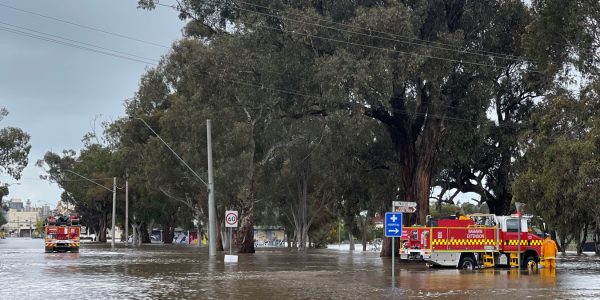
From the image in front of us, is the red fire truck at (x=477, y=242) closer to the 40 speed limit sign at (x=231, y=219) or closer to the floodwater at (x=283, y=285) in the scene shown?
the floodwater at (x=283, y=285)

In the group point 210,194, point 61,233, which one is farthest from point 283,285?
point 61,233

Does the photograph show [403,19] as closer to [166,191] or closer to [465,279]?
[465,279]

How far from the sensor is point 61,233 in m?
54.8

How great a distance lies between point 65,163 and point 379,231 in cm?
6158

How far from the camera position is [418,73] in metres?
33.9

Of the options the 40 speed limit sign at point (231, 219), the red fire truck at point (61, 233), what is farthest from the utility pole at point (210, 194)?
the red fire truck at point (61, 233)

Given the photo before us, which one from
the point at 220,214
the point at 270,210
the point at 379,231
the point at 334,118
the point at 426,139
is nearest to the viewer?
the point at 334,118

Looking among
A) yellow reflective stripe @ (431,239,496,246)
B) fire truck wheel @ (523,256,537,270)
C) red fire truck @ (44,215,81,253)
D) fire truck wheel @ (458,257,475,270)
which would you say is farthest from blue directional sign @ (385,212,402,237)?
red fire truck @ (44,215,81,253)

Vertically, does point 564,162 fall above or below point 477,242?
above

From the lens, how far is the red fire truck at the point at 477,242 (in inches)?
1193

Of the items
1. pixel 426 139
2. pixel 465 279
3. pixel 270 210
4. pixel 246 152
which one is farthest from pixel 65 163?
pixel 465 279

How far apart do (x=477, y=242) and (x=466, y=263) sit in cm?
104

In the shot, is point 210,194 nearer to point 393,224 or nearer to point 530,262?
point 530,262

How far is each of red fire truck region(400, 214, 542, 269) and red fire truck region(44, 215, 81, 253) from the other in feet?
108
